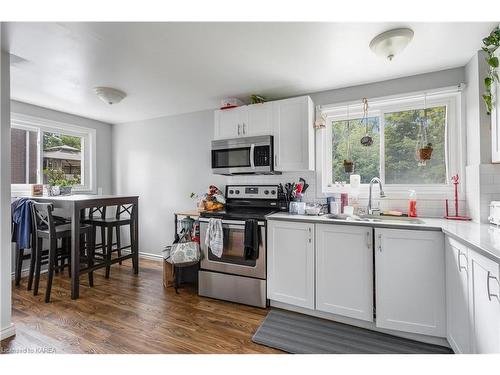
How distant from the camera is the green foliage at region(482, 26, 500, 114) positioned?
1.59 meters

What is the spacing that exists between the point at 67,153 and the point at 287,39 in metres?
3.76

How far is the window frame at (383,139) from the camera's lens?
86.7 inches

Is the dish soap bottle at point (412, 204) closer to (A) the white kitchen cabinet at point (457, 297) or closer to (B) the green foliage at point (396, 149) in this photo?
(B) the green foliage at point (396, 149)

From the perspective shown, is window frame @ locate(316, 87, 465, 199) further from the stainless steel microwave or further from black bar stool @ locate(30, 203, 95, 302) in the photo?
black bar stool @ locate(30, 203, 95, 302)

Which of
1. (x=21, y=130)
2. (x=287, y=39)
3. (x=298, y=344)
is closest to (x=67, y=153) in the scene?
(x=21, y=130)

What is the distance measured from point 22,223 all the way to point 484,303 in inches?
157

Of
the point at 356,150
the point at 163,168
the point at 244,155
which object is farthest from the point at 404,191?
the point at 163,168

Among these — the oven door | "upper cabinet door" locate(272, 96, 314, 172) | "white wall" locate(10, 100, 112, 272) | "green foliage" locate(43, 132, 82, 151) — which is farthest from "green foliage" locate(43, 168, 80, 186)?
"upper cabinet door" locate(272, 96, 314, 172)

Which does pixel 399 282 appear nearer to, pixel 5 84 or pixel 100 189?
pixel 5 84

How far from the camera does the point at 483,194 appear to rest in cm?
189

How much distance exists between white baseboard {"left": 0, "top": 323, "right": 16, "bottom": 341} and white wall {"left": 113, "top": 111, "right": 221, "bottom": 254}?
6.33 feet

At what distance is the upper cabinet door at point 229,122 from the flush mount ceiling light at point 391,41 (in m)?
1.48

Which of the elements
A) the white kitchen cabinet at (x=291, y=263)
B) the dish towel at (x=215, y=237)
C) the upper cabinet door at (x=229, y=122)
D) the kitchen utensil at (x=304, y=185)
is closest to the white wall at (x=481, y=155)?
the white kitchen cabinet at (x=291, y=263)

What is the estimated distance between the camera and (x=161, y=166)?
12.5ft
